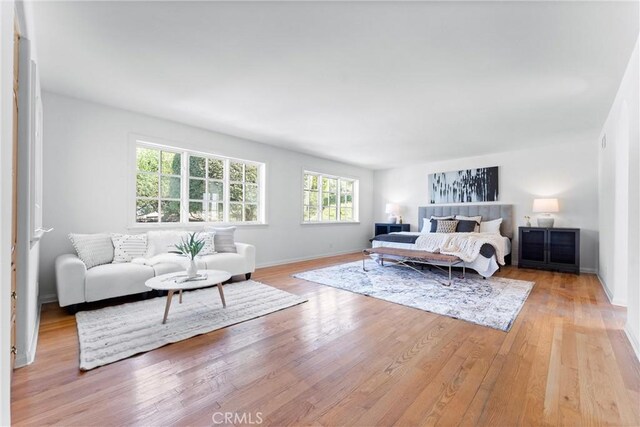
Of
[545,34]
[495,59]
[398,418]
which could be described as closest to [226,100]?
[495,59]

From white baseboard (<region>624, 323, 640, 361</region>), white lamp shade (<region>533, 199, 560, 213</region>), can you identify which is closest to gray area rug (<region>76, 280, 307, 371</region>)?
white baseboard (<region>624, 323, 640, 361</region>)

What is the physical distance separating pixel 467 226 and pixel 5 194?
20.4 ft

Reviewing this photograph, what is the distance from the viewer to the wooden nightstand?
4699 mm

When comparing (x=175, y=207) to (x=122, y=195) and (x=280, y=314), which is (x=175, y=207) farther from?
(x=280, y=314)

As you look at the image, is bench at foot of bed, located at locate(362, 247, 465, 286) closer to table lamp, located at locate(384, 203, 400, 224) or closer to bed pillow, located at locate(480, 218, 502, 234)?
bed pillow, located at locate(480, 218, 502, 234)

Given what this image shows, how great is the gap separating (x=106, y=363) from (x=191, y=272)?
981mm

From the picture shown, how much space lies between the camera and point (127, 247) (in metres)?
3.38

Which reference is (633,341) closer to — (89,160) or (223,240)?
(223,240)

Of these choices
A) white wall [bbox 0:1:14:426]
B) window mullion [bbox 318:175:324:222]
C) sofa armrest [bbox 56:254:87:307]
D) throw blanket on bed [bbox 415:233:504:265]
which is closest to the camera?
white wall [bbox 0:1:14:426]

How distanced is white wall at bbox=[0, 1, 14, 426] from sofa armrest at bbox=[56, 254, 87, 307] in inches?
79.7

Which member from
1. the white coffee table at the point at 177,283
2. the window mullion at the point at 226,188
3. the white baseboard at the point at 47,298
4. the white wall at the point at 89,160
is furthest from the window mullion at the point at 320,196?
the white baseboard at the point at 47,298

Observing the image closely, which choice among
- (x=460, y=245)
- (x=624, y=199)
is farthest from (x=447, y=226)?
(x=624, y=199)

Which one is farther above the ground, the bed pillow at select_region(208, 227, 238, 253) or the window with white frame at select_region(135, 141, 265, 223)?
the window with white frame at select_region(135, 141, 265, 223)

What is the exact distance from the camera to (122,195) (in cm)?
370
